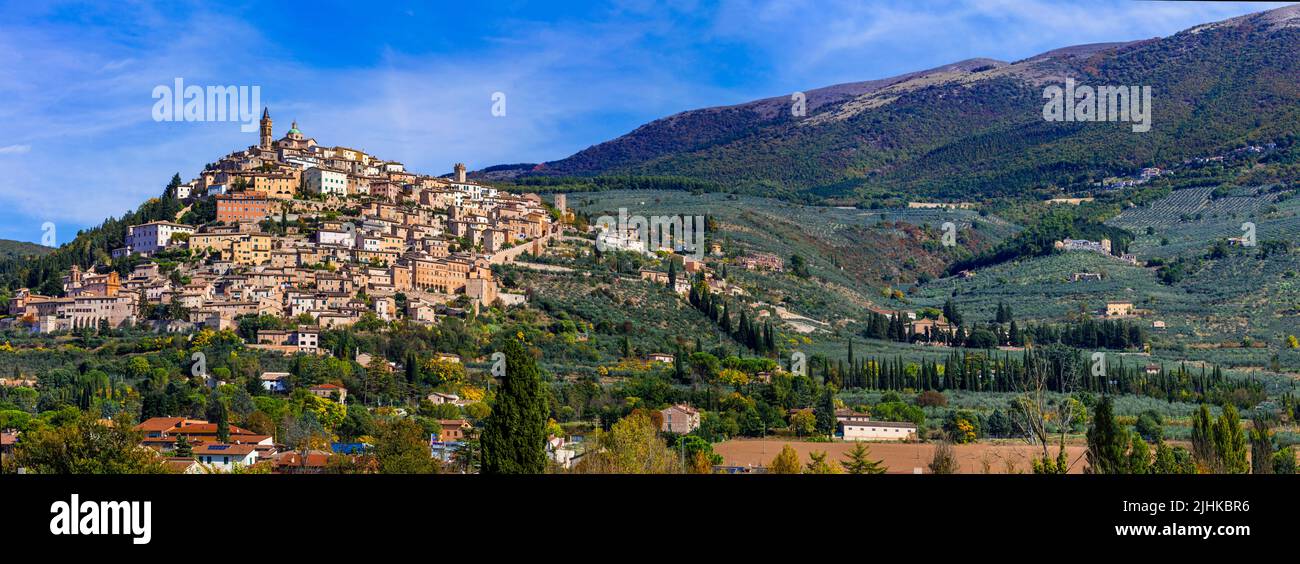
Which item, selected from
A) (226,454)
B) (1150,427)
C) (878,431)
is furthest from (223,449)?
(1150,427)

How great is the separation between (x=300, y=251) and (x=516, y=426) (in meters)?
39.1

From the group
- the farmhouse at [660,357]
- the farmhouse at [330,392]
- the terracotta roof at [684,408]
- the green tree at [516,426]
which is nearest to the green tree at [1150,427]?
the terracotta roof at [684,408]

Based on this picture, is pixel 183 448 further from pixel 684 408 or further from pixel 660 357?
pixel 660 357

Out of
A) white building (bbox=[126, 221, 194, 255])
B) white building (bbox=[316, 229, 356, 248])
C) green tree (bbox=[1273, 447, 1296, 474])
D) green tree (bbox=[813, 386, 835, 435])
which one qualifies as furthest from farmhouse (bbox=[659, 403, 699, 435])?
A: white building (bbox=[126, 221, 194, 255])

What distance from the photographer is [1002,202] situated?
113312 millimetres

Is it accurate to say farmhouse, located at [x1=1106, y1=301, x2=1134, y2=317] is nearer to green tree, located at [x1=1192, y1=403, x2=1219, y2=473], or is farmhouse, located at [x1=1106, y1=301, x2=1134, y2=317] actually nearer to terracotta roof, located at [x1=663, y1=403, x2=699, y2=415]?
terracotta roof, located at [x1=663, y1=403, x2=699, y2=415]

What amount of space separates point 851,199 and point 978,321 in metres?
49.6

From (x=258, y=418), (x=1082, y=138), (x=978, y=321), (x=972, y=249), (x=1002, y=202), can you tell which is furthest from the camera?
(x=1082, y=138)

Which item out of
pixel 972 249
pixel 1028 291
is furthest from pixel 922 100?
pixel 1028 291

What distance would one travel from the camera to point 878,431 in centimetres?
3994

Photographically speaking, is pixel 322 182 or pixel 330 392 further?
pixel 322 182

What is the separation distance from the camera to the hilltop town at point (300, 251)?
166ft

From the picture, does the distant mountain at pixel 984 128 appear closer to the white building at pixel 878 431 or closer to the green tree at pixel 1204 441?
the white building at pixel 878 431
